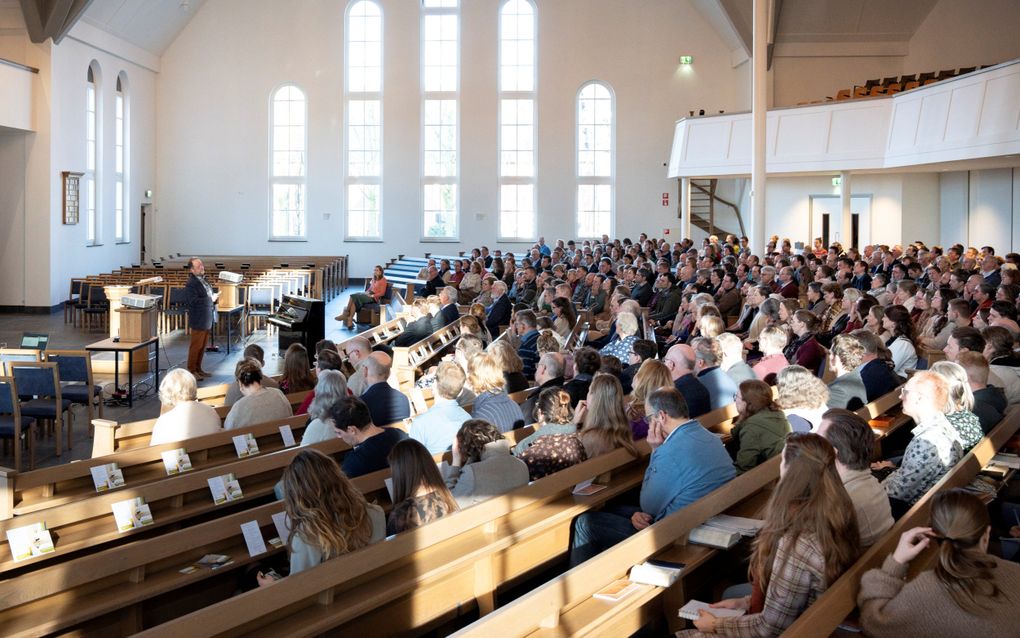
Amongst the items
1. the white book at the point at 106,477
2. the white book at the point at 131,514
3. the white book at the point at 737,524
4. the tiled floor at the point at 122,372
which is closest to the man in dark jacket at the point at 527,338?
the tiled floor at the point at 122,372

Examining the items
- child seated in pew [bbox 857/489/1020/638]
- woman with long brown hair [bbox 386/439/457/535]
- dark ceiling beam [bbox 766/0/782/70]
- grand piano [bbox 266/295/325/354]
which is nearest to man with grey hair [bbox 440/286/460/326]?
grand piano [bbox 266/295/325/354]

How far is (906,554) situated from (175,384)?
4042mm

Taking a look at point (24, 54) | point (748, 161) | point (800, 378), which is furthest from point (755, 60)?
point (24, 54)

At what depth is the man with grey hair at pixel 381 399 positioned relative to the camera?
560cm

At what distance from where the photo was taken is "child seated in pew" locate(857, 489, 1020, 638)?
7.79ft

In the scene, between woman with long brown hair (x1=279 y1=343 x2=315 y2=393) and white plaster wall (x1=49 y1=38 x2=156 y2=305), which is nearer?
woman with long brown hair (x1=279 y1=343 x2=315 y2=393)

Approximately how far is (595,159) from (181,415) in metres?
18.5

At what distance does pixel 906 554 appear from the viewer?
257cm

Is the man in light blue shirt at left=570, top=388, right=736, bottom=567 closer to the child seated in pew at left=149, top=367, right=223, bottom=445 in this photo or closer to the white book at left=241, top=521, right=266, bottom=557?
the white book at left=241, top=521, right=266, bottom=557

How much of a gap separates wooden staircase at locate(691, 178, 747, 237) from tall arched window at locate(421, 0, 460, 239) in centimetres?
547

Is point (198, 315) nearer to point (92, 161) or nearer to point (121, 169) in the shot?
point (92, 161)

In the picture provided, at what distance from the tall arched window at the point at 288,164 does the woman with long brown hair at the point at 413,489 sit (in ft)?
67.1

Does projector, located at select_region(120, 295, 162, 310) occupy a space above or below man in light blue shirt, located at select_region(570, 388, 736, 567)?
above

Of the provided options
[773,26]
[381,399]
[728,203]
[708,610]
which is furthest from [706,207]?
[708,610]
